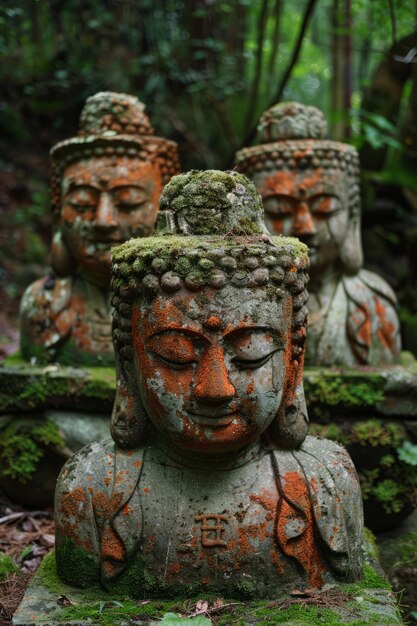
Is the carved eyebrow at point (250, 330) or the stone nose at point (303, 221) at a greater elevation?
the stone nose at point (303, 221)

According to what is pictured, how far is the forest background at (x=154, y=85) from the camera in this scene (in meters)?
8.68

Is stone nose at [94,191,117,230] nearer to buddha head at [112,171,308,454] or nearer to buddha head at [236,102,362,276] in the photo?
buddha head at [236,102,362,276]

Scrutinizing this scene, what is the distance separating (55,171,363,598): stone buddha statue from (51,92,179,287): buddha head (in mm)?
2142

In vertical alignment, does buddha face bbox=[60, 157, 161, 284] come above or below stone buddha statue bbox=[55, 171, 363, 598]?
above

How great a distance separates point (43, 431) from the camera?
4.80 meters

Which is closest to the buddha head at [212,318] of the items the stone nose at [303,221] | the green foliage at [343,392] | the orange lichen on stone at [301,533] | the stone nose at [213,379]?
the stone nose at [213,379]

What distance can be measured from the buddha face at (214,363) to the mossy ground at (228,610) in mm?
616

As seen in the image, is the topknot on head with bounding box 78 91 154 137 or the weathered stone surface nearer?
the weathered stone surface

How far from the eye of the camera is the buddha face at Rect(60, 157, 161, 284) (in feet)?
17.0

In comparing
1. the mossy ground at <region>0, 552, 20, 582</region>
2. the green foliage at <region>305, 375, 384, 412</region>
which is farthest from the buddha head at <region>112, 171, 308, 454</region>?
the green foliage at <region>305, 375, 384, 412</region>

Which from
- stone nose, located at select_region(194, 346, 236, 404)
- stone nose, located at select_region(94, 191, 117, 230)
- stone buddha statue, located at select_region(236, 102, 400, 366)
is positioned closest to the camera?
stone nose, located at select_region(194, 346, 236, 404)

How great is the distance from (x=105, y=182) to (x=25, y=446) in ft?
6.24

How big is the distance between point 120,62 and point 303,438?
786 centimetres

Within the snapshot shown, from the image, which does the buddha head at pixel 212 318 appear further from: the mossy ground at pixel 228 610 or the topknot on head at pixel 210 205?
the mossy ground at pixel 228 610
